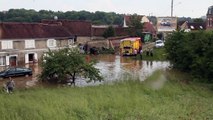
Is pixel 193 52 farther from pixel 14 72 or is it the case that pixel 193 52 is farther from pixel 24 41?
pixel 24 41

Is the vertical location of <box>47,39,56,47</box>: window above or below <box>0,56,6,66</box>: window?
above

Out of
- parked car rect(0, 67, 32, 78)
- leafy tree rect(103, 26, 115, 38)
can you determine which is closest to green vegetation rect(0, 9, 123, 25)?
leafy tree rect(103, 26, 115, 38)

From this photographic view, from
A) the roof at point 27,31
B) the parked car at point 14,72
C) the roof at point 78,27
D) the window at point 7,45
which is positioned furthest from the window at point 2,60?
the roof at point 78,27

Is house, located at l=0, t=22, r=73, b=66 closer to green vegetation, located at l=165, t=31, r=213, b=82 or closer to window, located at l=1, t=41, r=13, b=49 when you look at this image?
window, located at l=1, t=41, r=13, b=49

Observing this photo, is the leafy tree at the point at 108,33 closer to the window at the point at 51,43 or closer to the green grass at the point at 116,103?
the window at the point at 51,43

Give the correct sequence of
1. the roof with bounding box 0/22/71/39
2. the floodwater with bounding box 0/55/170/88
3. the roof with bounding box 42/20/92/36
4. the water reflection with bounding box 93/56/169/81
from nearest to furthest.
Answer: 1. the floodwater with bounding box 0/55/170/88
2. the water reflection with bounding box 93/56/169/81
3. the roof with bounding box 0/22/71/39
4. the roof with bounding box 42/20/92/36

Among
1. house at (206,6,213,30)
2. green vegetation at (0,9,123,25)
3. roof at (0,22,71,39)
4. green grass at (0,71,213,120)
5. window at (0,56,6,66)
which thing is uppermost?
green vegetation at (0,9,123,25)

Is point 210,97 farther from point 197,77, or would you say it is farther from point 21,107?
point 21,107

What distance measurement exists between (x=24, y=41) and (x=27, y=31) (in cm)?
176

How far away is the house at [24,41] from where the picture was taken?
41469 millimetres

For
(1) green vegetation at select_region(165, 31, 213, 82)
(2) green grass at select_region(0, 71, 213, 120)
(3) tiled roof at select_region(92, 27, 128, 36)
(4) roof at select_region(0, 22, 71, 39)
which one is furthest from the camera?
(3) tiled roof at select_region(92, 27, 128, 36)

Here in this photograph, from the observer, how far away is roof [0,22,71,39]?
42125mm

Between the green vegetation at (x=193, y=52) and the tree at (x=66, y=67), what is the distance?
805 cm

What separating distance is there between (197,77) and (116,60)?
18.8 meters
